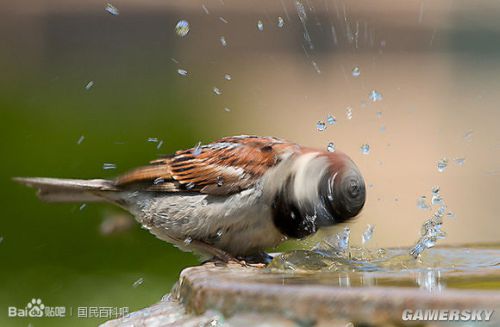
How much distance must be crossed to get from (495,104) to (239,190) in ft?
28.2

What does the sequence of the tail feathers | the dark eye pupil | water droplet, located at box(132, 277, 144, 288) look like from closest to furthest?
the dark eye pupil, the tail feathers, water droplet, located at box(132, 277, 144, 288)

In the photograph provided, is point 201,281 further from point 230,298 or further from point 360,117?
point 360,117

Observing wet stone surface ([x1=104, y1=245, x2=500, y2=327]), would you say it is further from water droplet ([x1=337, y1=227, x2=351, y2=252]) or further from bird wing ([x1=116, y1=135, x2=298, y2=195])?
bird wing ([x1=116, y1=135, x2=298, y2=195])

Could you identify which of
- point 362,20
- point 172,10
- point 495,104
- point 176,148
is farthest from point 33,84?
point 495,104

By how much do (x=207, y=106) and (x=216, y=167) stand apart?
328 centimetres

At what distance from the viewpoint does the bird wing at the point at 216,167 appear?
11.6 ft

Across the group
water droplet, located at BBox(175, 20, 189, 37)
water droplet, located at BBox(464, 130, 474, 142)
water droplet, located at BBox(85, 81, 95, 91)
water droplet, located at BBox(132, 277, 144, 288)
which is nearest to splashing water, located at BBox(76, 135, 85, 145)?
water droplet, located at BBox(175, 20, 189, 37)

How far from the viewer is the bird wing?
3.54m

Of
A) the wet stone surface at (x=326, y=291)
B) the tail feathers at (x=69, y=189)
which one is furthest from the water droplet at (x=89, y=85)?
the wet stone surface at (x=326, y=291)

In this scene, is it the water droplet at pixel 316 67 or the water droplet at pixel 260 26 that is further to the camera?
the water droplet at pixel 260 26

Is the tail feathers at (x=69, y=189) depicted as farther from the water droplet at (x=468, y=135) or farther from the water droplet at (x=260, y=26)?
the water droplet at (x=468, y=135)

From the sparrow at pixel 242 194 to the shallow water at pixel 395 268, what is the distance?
0.19 metres

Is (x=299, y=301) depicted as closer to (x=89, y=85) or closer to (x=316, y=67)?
(x=89, y=85)

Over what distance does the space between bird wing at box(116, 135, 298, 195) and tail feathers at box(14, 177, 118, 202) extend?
0.48 ft
